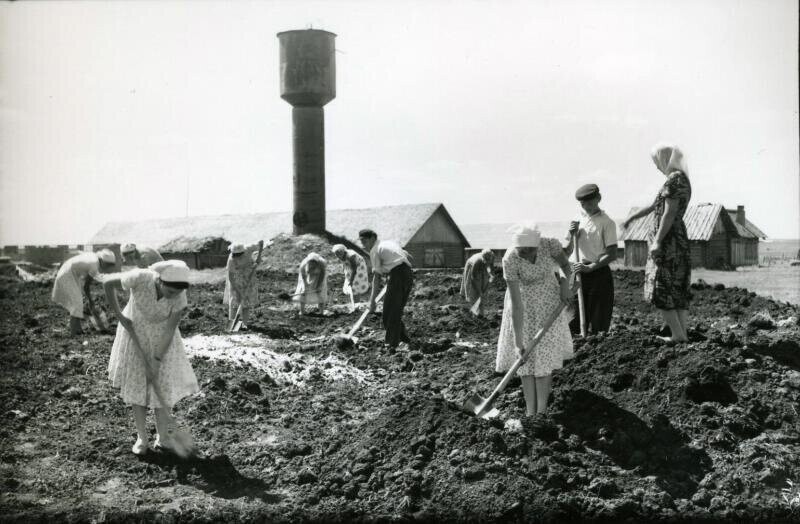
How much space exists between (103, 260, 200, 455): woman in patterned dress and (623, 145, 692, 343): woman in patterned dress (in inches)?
135

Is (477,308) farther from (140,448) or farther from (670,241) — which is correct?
(140,448)

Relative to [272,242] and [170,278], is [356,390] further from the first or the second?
[272,242]

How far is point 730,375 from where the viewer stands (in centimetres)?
561

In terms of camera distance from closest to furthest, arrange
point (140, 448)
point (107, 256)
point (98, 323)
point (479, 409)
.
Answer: point (140, 448)
point (479, 409)
point (107, 256)
point (98, 323)

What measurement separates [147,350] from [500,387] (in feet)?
8.06

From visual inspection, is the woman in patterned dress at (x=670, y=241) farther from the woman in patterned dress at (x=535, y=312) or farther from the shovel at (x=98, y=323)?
the shovel at (x=98, y=323)

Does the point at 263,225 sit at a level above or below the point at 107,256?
above

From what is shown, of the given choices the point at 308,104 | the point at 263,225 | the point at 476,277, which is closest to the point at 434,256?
the point at 308,104

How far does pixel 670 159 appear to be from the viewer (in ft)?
18.9

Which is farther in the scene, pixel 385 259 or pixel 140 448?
pixel 385 259

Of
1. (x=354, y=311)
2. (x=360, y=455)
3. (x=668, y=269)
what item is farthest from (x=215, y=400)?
(x=354, y=311)

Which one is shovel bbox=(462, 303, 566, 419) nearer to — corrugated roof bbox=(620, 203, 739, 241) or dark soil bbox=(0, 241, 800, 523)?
dark soil bbox=(0, 241, 800, 523)

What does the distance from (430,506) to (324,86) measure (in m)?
23.1

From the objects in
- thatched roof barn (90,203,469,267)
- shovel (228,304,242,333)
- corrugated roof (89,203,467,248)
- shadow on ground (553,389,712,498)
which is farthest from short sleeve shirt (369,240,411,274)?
corrugated roof (89,203,467,248)
